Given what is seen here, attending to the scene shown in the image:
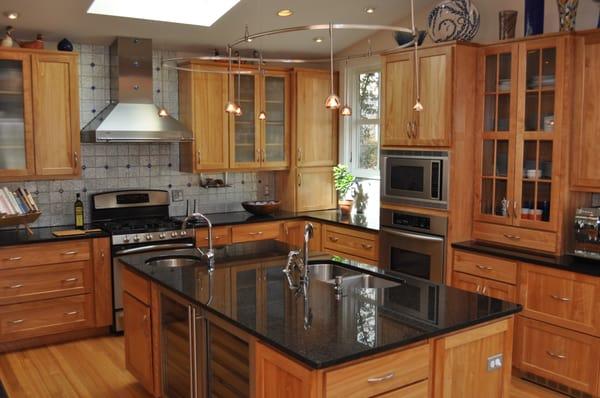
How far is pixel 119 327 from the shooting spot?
16.9 feet

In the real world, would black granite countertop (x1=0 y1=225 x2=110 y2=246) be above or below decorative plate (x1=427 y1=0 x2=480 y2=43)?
below

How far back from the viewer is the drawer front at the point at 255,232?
18.7ft

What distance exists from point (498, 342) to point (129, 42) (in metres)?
3.97

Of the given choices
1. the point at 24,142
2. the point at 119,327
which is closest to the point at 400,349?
the point at 119,327

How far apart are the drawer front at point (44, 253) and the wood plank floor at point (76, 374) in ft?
2.30

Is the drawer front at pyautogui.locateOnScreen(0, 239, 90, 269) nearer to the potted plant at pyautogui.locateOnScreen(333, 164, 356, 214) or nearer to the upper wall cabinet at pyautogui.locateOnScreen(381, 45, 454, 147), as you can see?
the potted plant at pyautogui.locateOnScreen(333, 164, 356, 214)

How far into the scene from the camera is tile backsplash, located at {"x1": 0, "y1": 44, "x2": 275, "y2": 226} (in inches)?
212

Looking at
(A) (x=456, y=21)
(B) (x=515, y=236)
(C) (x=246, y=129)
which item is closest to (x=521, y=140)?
(B) (x=515, y=236)

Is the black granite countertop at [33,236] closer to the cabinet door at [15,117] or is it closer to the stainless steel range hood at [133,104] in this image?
the cabinet door at [15,117]

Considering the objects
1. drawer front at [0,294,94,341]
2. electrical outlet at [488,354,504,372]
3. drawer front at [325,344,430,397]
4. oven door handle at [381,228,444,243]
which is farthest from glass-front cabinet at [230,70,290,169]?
drawer front at [325,344,430,397]

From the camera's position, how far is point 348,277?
349 centimetres

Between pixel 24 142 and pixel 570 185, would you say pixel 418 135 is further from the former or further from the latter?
pixel 24 142

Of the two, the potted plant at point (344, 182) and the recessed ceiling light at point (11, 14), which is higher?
the recessed ceiling light at point (11, 14)

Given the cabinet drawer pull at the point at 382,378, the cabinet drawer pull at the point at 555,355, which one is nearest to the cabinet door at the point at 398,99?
the cabinet drawer pull at the point at 555,355
